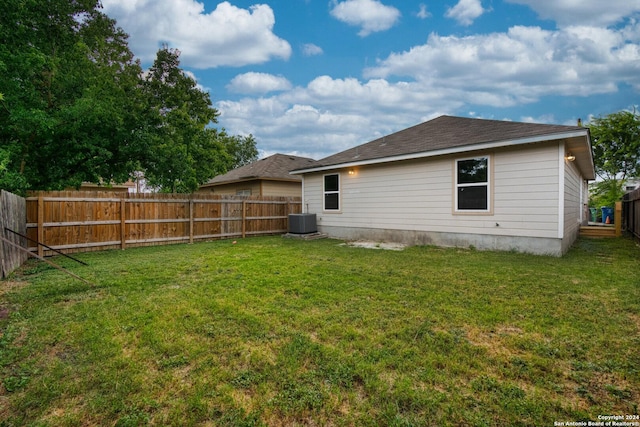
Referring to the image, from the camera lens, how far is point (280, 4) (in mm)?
12000

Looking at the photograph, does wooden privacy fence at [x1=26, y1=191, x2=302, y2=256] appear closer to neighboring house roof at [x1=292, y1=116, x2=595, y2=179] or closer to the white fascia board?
neighboring house roof at [x1=292, y1=116, x2=595, y2=179]

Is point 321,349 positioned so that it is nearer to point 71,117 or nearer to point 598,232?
point 71,117

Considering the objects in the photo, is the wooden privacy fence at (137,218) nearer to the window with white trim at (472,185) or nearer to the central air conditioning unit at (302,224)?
the central air conditioning unit at (302,224)

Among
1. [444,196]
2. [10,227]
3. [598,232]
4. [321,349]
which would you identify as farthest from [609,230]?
[10,227]

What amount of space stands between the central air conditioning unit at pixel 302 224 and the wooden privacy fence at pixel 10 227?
7.17 metres

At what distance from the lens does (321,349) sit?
8.12ft

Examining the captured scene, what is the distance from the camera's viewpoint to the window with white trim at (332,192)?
1094cm

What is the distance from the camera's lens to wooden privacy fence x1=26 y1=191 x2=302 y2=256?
7.27 m

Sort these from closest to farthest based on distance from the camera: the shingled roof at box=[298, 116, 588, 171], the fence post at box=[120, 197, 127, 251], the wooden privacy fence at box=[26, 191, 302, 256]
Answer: the shingled roof at box=[298, 116, 588, 171] < the wooden privacy fence at box=[26, 191, 302, 256] < the fence post at box=[120, 197, 127, 251]

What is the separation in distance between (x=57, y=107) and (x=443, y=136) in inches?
467

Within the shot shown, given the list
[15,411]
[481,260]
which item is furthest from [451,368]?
[481,260]

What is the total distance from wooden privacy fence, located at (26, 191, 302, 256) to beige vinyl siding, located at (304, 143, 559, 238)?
2905 mm

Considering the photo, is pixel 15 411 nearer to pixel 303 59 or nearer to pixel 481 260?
pixel 481 260

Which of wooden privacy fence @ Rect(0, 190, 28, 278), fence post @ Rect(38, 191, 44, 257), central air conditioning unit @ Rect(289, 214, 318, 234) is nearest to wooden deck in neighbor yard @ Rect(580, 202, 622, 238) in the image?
central air conditioning unit @ Rect(289, 214, 318, 234)
